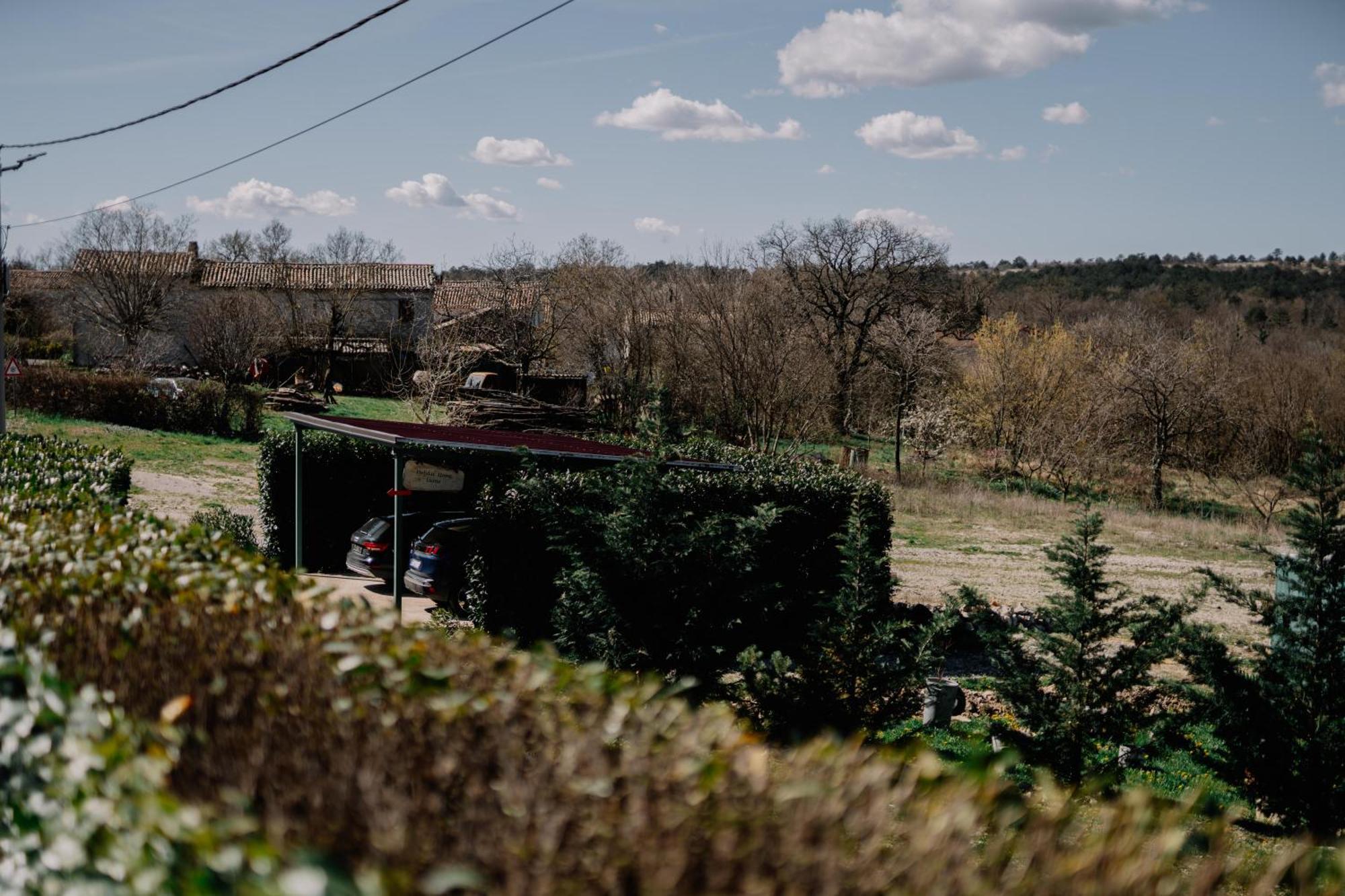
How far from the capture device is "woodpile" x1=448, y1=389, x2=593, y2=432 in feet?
91.4

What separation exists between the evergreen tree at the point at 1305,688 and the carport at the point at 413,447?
5.70 m

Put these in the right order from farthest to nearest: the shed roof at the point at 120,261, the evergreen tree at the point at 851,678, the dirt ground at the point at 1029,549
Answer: the shed roof at the point at 120,261 < the dirt ground at the point at 1029,549 < the evergreen tree at the point at 851,678

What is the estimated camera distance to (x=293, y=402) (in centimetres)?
3406

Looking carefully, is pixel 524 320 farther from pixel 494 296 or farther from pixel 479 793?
pixel 479 793

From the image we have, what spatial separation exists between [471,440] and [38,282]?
4903cm

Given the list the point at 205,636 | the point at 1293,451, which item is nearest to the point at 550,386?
the point at 1293,451

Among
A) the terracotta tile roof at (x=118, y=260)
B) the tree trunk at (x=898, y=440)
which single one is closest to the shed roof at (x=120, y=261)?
the terracotta tile roof at (x=118, y=260)

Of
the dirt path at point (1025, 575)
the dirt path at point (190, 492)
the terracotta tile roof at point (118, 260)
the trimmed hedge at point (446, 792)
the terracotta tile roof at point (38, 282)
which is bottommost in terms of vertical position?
the dirt path at point (1025, 575)

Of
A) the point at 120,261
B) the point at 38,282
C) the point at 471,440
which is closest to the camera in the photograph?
the point at 471,440

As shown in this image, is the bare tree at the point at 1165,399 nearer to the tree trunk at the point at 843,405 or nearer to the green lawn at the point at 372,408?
the tree trunk at the point at 843,405

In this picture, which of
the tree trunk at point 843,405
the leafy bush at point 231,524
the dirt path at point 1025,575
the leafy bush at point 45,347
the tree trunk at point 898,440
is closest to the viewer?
the leafy bush at point 231,524

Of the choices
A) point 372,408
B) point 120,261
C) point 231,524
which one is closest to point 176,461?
point 231,524

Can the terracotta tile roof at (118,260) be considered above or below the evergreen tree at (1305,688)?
above

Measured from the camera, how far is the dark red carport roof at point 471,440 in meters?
11.9
